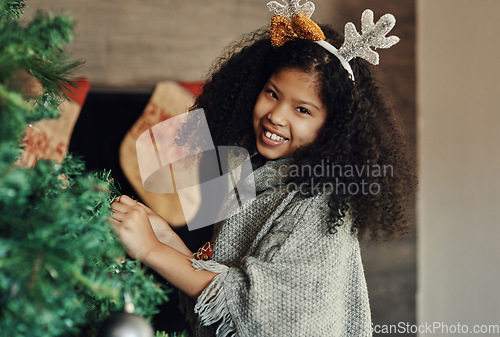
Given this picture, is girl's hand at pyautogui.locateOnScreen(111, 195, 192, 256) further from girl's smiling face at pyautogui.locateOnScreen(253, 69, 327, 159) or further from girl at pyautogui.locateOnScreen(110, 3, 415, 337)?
girl's smiling face at pyautogui.locateOnScreen(253, 69, 327, 159)

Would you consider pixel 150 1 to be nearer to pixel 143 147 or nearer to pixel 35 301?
pixel 143 147

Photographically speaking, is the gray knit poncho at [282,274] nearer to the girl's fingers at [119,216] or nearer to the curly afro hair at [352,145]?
the curly afro hair at [352,145]

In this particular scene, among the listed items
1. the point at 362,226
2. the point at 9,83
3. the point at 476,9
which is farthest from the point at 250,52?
the point at 476,9

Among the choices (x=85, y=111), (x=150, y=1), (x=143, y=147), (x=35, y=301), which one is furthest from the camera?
(x=150, y=1)

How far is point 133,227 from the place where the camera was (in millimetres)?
678

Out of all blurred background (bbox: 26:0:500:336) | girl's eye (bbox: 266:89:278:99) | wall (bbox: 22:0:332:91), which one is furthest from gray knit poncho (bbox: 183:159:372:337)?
wall (bbox: 22:0:332:91)

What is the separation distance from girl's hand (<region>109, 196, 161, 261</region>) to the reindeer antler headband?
474 millimetres

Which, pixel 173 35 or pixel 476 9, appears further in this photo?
pixel 476 9

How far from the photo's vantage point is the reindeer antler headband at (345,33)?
0.92m

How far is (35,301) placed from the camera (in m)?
0.32

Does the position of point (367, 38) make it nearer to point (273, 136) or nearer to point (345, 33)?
point (345, 33)

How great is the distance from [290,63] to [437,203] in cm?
158

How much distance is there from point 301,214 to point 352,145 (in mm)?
203

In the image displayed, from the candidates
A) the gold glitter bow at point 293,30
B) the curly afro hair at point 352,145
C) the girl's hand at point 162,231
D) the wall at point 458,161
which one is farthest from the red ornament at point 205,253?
the wall at point 458,161
